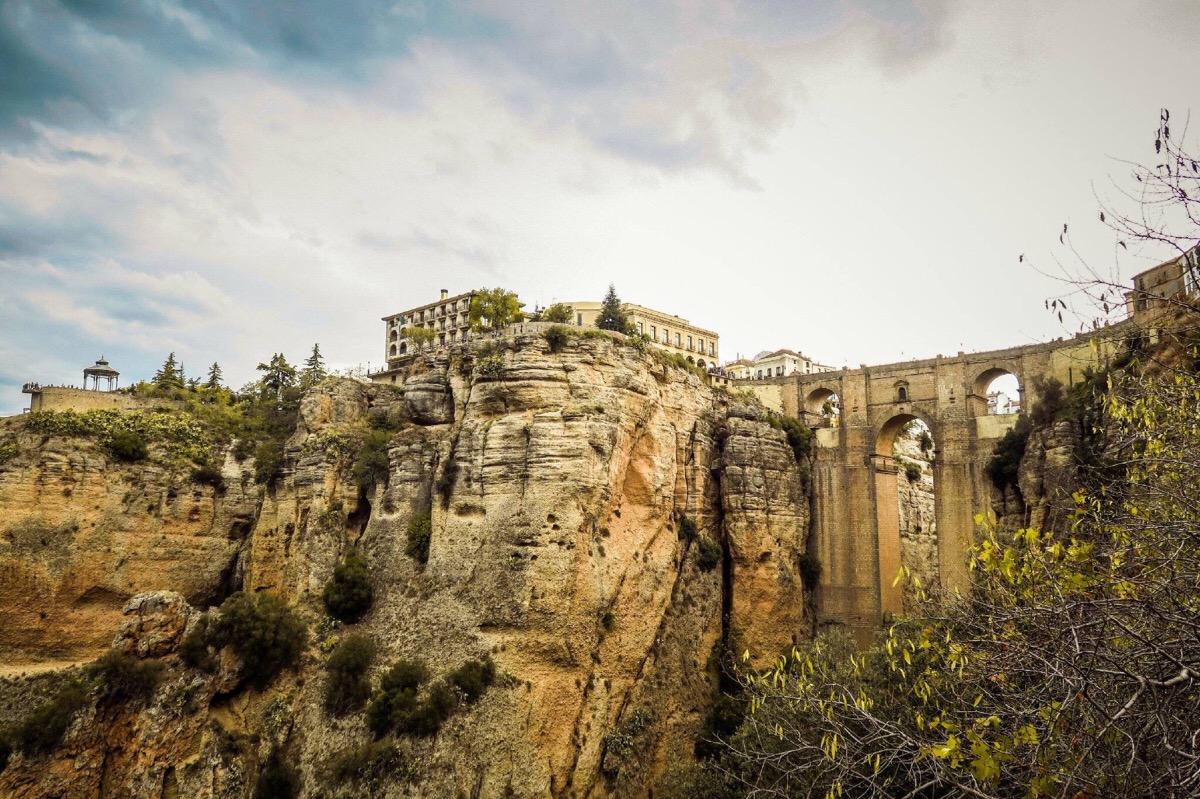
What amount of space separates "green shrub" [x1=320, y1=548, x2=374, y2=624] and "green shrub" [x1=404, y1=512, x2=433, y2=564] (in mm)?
1691

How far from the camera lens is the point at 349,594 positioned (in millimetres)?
24781

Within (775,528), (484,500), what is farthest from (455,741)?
(775,528)

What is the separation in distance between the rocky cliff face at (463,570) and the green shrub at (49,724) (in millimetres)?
426

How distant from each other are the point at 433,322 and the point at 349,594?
3141 cm

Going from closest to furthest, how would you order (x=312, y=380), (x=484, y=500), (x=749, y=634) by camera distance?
(x=484, y=500) → (x=749, y=634) → (x=312, y=380)

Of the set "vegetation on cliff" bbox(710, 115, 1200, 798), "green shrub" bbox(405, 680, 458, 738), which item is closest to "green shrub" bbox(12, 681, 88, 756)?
"green shrub" bbox(405, 680, 458, 738)

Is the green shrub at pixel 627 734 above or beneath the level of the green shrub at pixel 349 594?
beneath

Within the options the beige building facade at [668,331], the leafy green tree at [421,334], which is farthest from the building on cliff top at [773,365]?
the leafy green tree at [421,334]

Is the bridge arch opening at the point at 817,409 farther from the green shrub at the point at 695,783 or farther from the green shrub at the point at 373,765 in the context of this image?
the green shrub at the point at 373,765

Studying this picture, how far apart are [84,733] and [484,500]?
40.8 ft

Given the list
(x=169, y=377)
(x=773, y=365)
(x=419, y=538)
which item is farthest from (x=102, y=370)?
(x=773, y=365)

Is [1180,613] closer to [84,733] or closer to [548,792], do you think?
[548,792]

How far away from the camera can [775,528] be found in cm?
3095

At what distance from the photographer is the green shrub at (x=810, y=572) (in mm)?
32141
